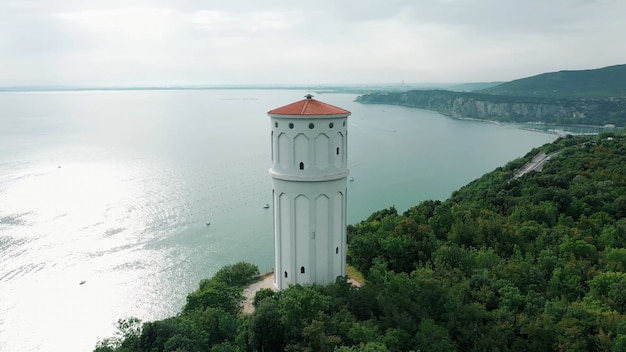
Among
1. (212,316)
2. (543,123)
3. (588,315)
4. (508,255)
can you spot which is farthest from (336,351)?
(543,123)

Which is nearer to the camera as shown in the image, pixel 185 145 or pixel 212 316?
pixel 212 316

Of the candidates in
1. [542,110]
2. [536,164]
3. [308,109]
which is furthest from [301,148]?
[542,110]

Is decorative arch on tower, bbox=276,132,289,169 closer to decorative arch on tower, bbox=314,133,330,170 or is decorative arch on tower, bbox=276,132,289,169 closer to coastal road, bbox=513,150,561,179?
decorative arch on tower, bbox=314,133,330,170

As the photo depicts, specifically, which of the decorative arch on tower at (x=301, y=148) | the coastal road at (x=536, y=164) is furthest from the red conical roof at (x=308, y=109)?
the coastal road at (x=536, y=164)

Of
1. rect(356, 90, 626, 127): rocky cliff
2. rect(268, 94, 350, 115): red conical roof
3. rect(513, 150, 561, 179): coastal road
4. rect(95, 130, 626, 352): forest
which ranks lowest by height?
rect(513, 150, 561, 179): coastal road

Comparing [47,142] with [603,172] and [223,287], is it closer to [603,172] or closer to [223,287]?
[223,287]

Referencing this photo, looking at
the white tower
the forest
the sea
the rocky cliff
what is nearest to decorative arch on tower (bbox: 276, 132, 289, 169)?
the white tower

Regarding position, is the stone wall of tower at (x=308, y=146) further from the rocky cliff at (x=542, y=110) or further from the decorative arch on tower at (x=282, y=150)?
the rocky cliff at (x=542, y=110)
